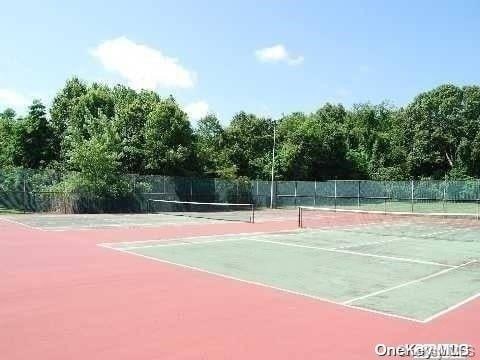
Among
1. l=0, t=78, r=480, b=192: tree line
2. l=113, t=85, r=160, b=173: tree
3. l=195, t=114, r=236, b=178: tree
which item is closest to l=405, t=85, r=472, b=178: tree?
l=0, t=78, r=480, b=192: tree line

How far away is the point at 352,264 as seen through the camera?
1356cm

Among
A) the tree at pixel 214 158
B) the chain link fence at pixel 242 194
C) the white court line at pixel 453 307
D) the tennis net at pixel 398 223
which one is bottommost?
the white court line at pixel 453 307

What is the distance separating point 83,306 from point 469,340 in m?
5.64

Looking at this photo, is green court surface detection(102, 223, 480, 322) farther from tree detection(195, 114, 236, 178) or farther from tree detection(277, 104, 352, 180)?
tree detection(277, 104, 352, 180)

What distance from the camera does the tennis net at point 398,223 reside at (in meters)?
23.1

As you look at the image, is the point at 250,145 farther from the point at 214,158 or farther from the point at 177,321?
the point at 177,321

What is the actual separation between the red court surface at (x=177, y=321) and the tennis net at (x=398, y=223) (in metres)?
12.8

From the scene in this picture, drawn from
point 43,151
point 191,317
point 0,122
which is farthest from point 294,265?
point 0,122

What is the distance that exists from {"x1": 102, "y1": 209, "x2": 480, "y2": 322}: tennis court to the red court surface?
0.62 meters

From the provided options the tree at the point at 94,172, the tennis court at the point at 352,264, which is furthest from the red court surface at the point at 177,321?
the tree at the point at 94,172

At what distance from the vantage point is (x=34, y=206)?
3347cm

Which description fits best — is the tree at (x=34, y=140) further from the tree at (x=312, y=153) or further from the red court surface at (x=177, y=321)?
the red court surface at (x=177, y=321)

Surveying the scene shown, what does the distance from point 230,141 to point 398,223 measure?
3146 centimetres

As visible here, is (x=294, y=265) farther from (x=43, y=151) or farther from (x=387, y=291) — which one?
(x=43, y=151)
